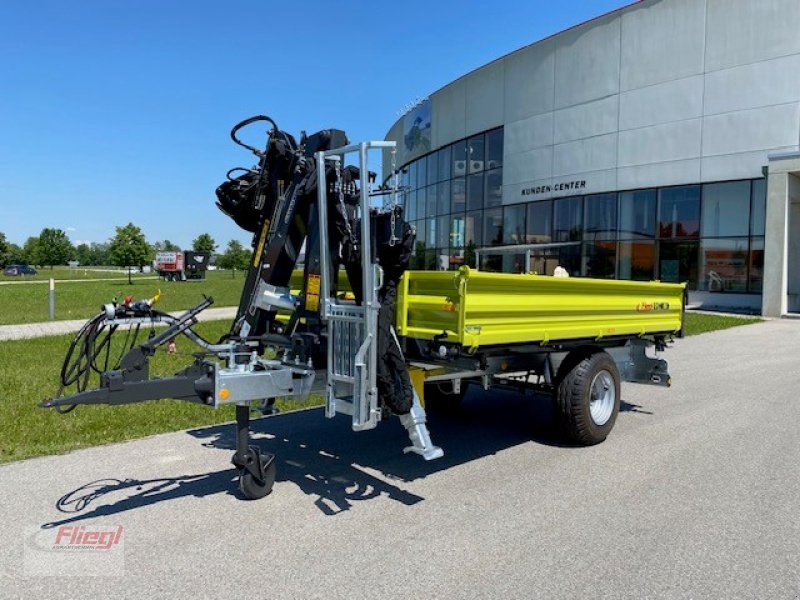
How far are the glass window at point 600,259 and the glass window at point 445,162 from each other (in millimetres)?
10350

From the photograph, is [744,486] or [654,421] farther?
[654,421]

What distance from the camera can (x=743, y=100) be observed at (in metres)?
22.6

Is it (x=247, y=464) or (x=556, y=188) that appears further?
(x=556, y=188)

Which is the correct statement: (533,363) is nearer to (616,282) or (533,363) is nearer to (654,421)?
(616,282)

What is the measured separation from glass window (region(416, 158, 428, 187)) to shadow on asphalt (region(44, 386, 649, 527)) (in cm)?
3108

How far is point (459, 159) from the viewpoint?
112 feet

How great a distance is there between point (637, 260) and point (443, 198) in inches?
494

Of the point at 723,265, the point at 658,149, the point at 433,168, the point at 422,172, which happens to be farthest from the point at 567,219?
the point at 422,172

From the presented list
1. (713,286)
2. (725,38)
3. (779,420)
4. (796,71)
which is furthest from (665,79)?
(779,420)

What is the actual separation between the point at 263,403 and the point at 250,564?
1653 mm

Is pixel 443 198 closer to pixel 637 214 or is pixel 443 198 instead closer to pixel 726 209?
pixel 637 214

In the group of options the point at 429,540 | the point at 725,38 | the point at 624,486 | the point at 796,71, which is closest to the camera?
the point at 429,540

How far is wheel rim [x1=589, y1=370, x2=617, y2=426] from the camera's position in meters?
6.13

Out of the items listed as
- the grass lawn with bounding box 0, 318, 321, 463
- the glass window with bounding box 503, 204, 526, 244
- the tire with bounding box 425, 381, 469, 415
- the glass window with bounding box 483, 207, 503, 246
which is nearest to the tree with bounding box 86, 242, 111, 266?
the glass window with bounding box 483, 207, 503, 246
